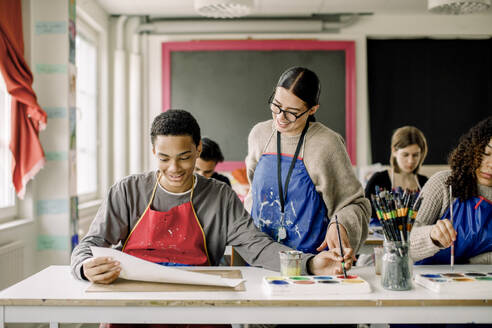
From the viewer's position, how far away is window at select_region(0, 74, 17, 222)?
10.8 feet

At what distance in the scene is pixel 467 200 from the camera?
1906 mm

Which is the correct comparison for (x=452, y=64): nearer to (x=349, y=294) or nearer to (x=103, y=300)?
(x=349, y=294)

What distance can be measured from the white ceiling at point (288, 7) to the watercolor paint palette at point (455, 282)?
4045 millimetres

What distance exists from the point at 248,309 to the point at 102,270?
1.55ft

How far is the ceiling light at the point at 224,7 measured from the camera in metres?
3.73

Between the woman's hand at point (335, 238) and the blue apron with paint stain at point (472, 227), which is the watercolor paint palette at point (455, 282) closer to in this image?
the woman's hand at point (335, 238)

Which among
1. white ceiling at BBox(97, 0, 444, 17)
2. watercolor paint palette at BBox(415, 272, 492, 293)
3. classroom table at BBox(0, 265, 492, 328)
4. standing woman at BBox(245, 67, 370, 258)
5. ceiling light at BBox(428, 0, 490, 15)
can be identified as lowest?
classroom table at BBox(0, 265, 492, 328)

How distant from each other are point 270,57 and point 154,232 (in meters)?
4.04

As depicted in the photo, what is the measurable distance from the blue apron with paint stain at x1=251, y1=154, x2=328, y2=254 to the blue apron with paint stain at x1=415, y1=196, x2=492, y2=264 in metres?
0.53

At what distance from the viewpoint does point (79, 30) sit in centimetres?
481

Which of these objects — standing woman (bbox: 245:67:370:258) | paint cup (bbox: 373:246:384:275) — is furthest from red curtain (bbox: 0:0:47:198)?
paint cup (bbox: 373:246:384:275)

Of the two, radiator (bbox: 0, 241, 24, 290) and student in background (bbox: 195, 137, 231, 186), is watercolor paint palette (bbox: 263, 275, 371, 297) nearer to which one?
student in background (bbox: 195, 137, 231, 186)

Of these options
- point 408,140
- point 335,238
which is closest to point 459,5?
point 408,140

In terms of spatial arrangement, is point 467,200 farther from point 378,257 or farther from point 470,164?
point 378,257
